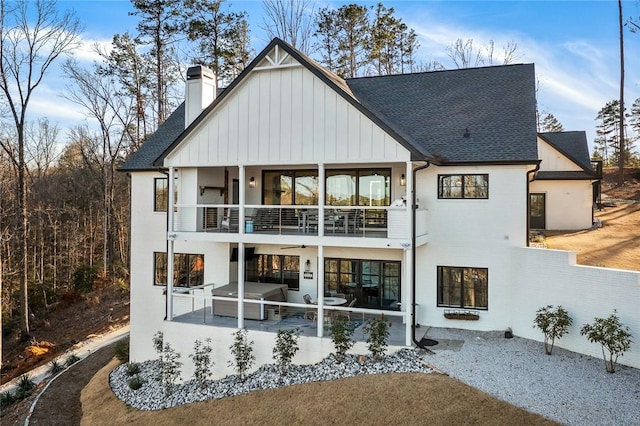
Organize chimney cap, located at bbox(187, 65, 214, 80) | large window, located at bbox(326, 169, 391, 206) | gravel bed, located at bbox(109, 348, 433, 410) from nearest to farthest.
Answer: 1. gravel bed, located at bbox(109, 348, 433, 410)
2. large window, located at bbox(326, 169, 391, 206)
3. chimney cap, located at bbox(187, 65, 214, 80)

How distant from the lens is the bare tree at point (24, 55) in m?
25.0

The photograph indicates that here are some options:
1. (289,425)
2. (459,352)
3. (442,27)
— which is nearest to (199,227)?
(289,425)

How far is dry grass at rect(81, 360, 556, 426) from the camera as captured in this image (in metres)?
9.04

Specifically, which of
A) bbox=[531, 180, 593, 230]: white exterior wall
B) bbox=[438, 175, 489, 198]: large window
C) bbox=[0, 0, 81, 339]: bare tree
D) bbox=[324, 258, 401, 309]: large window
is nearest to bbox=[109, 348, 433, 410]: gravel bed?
bbox=[324, 258, 401, 309]: large window

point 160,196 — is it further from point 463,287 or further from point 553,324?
point 553,324

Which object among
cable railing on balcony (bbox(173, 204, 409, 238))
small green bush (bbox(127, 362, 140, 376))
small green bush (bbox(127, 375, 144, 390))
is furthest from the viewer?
small green bush (bbox(127, 362, 140, 376))

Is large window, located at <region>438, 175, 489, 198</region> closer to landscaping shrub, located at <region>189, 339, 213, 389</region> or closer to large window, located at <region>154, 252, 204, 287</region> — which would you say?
landscaping shrub, located at <region>189, 339, 213, 389</region>

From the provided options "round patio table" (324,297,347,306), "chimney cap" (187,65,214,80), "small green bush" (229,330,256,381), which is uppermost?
"chimney cap" (187,65,214,80)

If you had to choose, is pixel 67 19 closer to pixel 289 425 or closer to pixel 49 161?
pixel 49 161

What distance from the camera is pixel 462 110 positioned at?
16141mm

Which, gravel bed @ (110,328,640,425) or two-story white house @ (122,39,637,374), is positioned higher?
two-story white house @ (122,39,637,374)

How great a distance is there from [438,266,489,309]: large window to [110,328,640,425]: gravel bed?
908mm

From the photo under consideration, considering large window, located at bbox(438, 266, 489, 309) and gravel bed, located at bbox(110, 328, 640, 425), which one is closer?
gravel bed, located at bbox(110, 328, 640, 425)

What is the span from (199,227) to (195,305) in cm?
319
